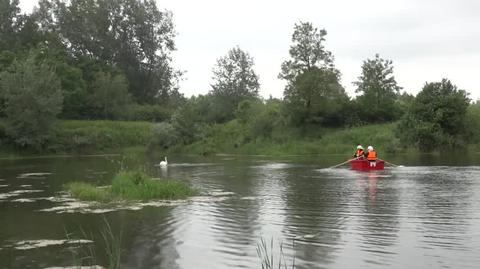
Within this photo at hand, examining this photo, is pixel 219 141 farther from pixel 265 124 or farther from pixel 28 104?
pixel 28 104

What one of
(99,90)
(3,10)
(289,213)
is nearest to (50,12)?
(3,10)

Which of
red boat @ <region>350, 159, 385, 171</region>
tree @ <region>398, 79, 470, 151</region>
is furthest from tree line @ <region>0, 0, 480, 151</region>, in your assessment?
red boat @ <region>350, 159, 385, 171</region>

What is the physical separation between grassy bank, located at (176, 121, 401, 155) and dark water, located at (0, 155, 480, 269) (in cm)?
3316

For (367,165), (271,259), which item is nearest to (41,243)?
(271,259)

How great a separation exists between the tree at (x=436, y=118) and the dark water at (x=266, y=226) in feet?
103

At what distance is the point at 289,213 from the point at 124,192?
740 centimetres

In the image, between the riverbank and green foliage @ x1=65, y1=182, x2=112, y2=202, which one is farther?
the riverbank

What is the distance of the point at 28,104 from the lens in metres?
64.8

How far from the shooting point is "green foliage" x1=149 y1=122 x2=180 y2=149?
6956 cm

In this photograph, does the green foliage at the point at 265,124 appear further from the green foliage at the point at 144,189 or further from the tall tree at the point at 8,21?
the green foliage at the point at 144,189

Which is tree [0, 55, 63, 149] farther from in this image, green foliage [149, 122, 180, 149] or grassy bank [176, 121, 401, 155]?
grassy bank [176, 121, 401, 155]

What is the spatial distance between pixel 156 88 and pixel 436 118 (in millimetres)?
54285

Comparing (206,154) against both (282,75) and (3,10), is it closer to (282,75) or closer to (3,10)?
(282,75)

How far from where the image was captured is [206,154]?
64.8 m
